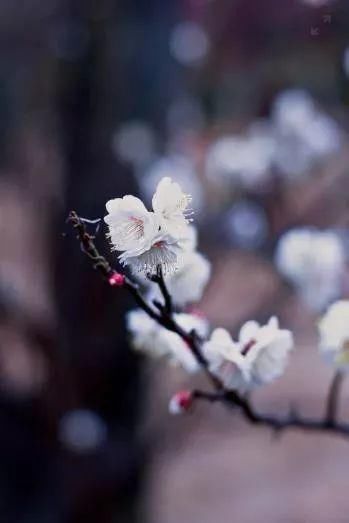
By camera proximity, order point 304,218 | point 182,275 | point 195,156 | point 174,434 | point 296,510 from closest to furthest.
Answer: point 182,275 → point 304,218 → point 174,434 → point 195,156 → point 296,510

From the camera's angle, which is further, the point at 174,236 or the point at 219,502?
the point at 219,502

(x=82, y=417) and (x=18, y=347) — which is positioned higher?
(x=18, y=347)

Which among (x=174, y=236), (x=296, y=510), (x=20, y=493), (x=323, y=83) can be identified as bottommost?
(x=174, y=236)

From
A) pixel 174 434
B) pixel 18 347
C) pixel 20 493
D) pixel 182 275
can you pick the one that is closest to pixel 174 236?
pixel 182 275

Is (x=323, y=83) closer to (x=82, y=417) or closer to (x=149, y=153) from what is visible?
(x=149, y=153)

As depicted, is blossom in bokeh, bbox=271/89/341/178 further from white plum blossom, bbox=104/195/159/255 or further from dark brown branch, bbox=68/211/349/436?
white plum blossom, bbox=104/195/159/255

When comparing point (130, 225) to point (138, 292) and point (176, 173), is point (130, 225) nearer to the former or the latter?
point (138, 292)
